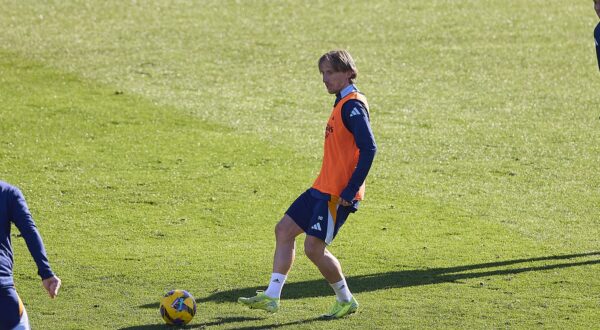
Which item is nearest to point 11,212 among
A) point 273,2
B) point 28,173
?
point 28,173

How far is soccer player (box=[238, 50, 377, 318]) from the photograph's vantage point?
30.1 feet

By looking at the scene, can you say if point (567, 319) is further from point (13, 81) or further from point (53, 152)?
point (13, 81)

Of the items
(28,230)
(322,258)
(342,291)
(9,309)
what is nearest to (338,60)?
(322,258)

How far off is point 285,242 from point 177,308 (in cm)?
111

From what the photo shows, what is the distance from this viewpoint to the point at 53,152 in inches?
679

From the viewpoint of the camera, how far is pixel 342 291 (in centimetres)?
964

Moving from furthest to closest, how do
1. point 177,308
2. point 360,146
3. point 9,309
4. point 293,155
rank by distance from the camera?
point 293,155, point 177,308, point 360,146, point 9,309

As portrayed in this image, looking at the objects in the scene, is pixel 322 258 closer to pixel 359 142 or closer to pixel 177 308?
pixel 359 142

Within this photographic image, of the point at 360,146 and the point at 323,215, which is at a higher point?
the point at 360,146

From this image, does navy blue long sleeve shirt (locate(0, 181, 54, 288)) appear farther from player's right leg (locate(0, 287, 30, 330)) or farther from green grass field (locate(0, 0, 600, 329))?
green grass field (locate(0, 0, 600, 329))

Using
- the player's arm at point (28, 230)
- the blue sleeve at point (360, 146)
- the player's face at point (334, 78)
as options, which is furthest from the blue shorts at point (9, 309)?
the player's face at point (334, 78)

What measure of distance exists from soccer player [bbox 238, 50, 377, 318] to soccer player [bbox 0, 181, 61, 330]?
2897 millimetres

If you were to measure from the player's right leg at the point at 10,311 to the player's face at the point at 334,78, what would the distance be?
353 centimetres

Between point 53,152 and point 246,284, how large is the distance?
23.9 feet
